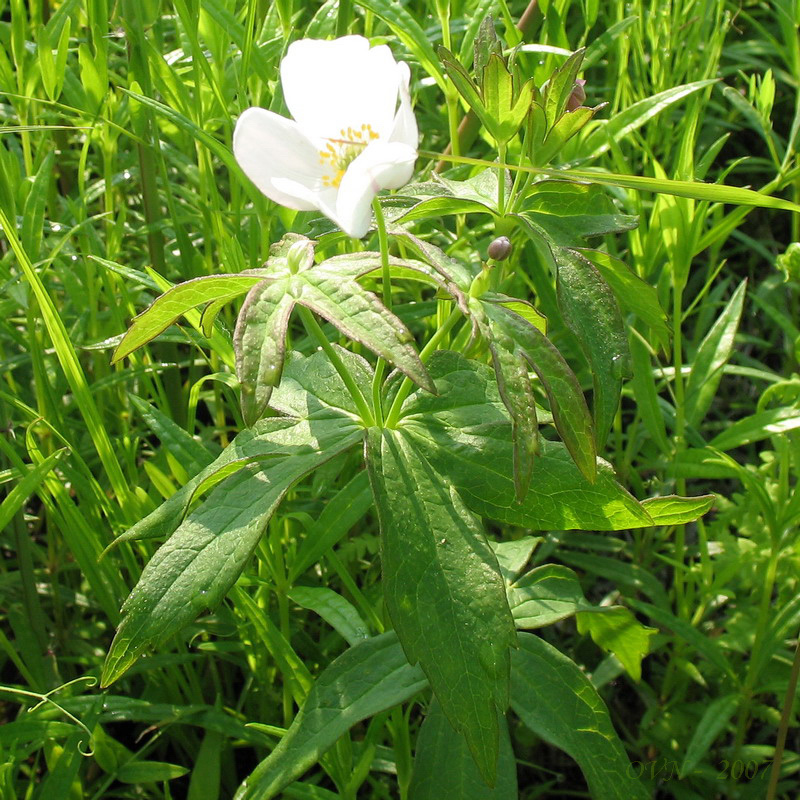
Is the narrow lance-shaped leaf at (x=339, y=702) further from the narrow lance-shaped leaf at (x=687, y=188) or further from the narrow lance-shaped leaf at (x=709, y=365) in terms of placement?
the narrow lance-shaped leaf at (x=709, y=365)

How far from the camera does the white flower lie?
A: 0.91 meters

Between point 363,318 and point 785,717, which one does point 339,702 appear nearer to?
point 363,318

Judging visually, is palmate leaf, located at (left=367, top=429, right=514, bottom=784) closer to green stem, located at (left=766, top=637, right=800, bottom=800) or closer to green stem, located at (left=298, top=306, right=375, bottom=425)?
green stem, located at (left=298, top=306, right=375, bottom=425)

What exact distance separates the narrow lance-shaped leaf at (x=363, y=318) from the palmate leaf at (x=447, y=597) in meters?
0.20

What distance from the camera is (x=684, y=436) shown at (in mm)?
1736

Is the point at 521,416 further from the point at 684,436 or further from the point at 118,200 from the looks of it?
the point at 118,200

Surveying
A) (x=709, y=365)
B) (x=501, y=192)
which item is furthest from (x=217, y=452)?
(x=709, y=365)

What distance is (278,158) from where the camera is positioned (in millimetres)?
984

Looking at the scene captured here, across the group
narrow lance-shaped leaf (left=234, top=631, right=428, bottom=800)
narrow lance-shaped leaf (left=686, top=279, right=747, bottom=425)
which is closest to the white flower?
narrow lance-shaped leaf (left=234, top=631, right=428, bottom=800)

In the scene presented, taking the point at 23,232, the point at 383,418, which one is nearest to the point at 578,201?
the point at 383,418

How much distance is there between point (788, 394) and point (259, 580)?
40.0 inches

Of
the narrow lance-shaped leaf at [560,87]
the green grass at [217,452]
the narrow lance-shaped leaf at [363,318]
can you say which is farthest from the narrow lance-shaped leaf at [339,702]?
the narrow lance-shaped leaf at [560,87]

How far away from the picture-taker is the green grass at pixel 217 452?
1364 mm

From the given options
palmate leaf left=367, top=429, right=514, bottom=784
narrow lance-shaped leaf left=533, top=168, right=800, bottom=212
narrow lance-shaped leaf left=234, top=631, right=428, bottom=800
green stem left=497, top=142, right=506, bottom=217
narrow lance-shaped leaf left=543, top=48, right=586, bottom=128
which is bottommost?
narrow lance-shaped leaf left=234, top=631, right=428, bottom=800
